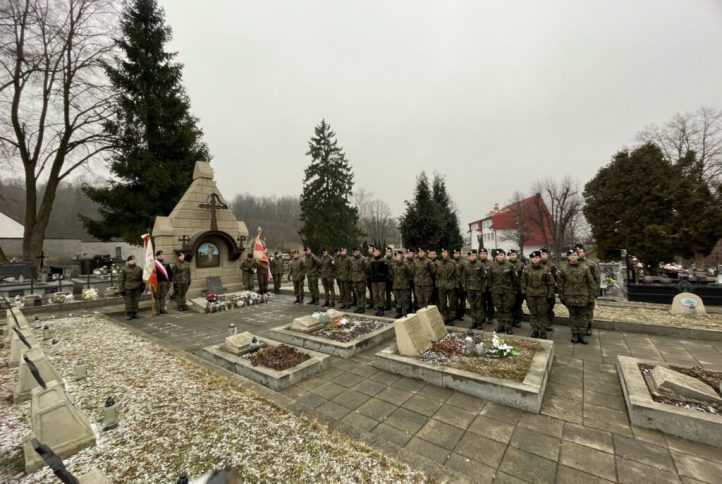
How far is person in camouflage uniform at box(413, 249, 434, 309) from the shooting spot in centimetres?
911

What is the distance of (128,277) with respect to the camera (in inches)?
416

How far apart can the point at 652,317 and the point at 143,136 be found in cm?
2578

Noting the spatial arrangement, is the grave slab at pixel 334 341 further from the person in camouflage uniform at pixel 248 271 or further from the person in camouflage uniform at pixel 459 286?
the person in camouflage uniform at pixel 248 271

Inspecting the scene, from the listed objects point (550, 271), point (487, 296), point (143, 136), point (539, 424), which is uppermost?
point (143, 136)

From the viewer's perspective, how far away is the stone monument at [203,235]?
12.8 m

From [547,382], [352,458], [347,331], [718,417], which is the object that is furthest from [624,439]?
[347,331]

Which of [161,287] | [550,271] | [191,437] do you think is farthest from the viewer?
[161,287]

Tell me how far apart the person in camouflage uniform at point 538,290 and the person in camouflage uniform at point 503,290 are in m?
0.38

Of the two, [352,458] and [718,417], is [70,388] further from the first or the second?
[718,417]

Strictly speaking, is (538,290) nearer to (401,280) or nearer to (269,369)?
(401,280)

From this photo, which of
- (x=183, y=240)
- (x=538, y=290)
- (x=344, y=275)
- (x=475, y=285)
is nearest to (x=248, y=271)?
(x=183, y=240)

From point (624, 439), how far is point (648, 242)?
21.6 metres

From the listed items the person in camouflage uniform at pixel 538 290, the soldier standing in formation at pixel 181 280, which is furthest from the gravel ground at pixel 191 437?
the soldier standing in formation at pixel 181 280

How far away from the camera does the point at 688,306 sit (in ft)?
28.9
